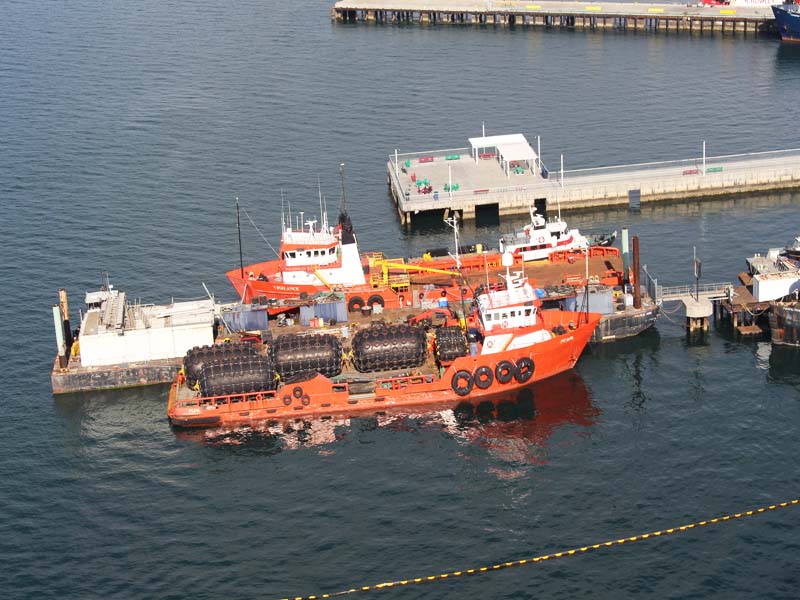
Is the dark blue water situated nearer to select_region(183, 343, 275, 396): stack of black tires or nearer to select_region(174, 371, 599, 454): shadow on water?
select_region(174, 371, 599, 454): shadow on water

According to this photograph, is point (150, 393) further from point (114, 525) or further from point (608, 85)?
point (608, 85)

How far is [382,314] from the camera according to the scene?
4102 inches

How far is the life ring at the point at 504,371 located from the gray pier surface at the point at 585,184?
3936 centimetres

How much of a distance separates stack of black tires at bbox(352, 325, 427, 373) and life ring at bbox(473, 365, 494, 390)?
4.53 metres

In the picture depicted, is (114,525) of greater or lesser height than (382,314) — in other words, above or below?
below

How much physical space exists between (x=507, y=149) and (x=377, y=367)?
52.6m

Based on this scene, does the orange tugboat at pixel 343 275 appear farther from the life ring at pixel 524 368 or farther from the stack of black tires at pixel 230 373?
the stack of black tires at pixel 230 373

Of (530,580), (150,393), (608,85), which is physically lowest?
(530,580)

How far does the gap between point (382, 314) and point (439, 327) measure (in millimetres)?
6789

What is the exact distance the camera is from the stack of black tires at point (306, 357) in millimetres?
93188

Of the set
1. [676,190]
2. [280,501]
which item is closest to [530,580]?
[280,501]

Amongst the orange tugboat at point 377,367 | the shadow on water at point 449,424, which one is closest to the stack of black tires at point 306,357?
the orange tugboat at point 377,367

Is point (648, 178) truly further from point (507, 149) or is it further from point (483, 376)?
point (483, 376)

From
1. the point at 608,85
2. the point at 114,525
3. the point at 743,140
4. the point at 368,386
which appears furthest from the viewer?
the point at 608,85
